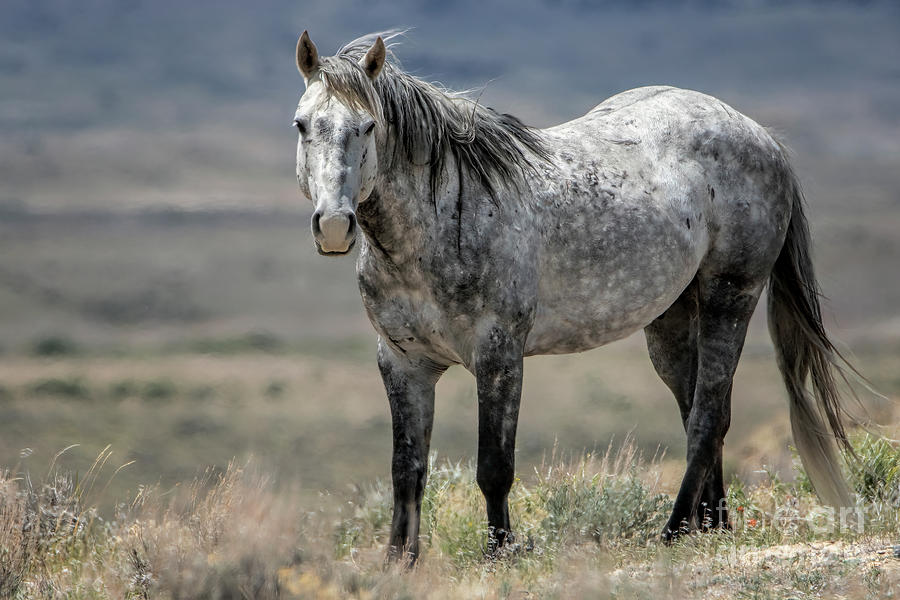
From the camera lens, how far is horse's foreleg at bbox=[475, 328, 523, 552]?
555 centimetres

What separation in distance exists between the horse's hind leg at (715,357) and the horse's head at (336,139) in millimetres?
2900

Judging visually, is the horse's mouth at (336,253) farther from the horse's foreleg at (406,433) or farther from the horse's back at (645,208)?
the horse's back at (645,208)

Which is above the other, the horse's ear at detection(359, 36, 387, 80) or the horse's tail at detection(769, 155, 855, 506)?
the horse's ear at detection(359, 36, 387, 80)

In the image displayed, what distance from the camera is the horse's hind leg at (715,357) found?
6.89 metres

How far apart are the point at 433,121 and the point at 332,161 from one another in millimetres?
948

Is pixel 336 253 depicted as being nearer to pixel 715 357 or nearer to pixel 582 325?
pixel 582 325

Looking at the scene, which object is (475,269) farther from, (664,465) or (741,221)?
(664,465)

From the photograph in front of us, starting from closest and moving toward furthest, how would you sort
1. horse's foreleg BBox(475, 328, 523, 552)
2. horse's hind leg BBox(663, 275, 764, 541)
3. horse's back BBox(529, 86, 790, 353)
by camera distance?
horse's foreleg BBox(475, 328, 523, 552) < horse's back BBox(529, 86, 790, 353) < horse's hind leg BBox(663, 275, 764, 541)

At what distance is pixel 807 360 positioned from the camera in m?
7.43

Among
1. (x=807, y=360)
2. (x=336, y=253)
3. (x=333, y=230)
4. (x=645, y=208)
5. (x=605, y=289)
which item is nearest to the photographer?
(x=333, y=230)

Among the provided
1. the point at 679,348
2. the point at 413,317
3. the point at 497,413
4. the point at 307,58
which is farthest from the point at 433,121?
the point at 679,348

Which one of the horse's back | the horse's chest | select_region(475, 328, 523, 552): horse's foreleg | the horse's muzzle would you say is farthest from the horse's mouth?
the horse's back

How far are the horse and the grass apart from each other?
419 mm

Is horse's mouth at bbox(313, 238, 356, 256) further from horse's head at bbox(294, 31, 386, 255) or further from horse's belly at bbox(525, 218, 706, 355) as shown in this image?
horse's belly at bbox(525, 218, 706, 355)
